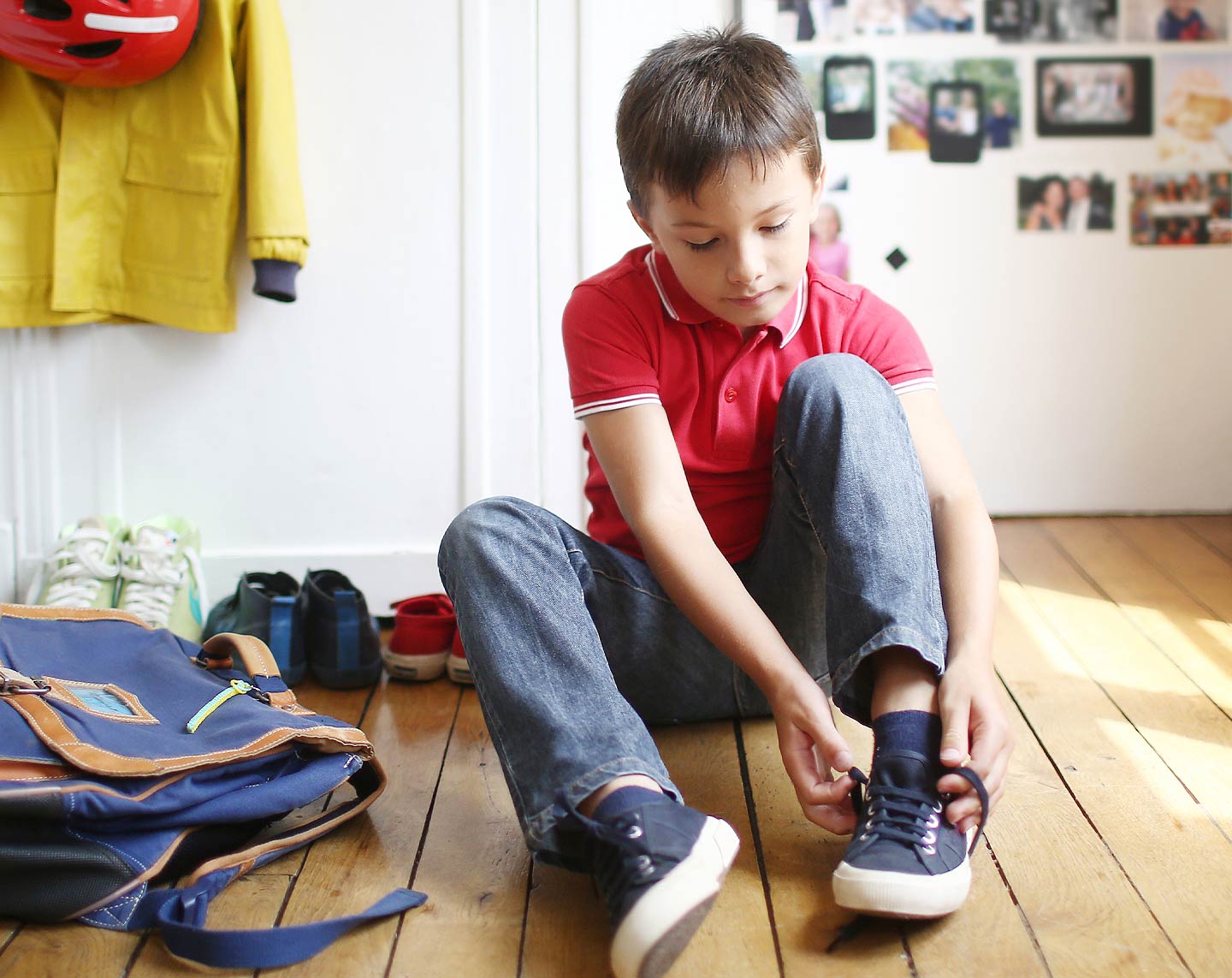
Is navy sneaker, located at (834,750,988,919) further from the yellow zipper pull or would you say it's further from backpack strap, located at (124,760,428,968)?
the yellow zipper pull

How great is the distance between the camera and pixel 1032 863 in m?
1.05

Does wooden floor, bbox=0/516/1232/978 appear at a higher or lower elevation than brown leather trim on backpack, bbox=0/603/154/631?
lower

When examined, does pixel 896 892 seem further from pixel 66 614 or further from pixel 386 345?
pixel 386 345

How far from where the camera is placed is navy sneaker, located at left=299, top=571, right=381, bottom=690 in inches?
62.7

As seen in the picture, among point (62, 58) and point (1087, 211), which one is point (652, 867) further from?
point (1087, 211)

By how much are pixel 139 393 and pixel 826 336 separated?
3.60ft

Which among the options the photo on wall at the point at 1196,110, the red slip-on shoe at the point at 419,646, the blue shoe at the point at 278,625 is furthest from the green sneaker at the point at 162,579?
the photo on wall at the point at 1196,110

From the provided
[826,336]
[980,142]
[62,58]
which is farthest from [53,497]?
[980,142]

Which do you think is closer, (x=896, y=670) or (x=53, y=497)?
(x=896, y=670)

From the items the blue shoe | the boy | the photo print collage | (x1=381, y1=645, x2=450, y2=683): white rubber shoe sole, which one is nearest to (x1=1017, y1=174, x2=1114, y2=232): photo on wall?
the photo print collage

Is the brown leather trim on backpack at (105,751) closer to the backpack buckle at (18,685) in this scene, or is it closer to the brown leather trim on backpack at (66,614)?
the backpack buckle at (18,685)

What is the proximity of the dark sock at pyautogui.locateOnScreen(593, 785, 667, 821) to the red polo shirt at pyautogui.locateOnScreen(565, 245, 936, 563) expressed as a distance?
41 cm

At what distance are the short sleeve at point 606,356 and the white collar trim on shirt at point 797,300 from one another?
35mm

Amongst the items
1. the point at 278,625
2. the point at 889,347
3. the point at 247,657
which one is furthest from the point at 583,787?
the point at 278,625
